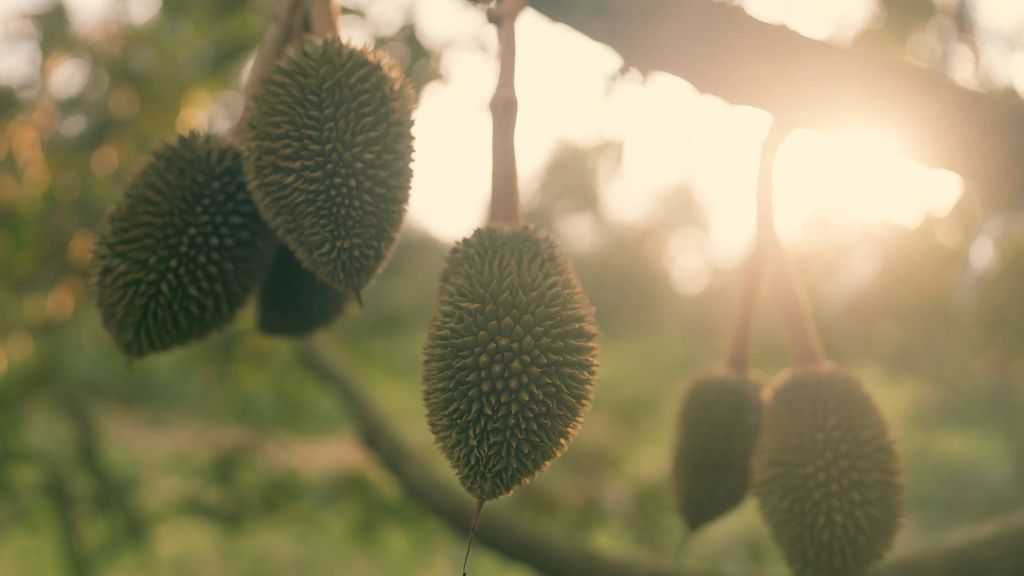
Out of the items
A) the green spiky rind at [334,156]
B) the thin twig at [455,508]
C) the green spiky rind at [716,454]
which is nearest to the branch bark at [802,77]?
the green spiky rind at [334,156]

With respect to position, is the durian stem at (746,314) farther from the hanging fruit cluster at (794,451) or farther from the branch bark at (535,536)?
the branch bark at (535,536)

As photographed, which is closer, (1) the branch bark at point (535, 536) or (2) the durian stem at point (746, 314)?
(1) the branch bark at point (535, 536)

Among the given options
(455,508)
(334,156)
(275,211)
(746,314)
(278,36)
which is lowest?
(455,508)

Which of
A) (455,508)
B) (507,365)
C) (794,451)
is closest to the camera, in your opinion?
(507,365)

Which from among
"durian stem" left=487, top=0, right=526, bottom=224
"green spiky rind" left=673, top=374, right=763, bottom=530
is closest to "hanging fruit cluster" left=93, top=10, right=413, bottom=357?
"durian stem" left=487, top=0, right=526, bottom=224

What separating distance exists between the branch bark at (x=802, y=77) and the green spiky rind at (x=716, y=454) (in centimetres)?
57

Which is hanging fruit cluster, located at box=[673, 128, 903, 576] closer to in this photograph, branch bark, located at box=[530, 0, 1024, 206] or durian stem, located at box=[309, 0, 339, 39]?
branch bark, located at box=[530, 0, 1024, 206]

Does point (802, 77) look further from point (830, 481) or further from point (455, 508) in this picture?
point (455, 508)

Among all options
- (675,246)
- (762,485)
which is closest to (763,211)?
(762,485)

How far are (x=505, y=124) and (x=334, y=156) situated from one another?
0.27 metres

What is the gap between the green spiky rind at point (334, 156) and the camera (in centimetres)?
129

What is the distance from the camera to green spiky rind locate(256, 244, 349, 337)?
64.1 inches

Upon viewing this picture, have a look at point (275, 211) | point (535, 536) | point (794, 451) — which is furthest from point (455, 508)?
point (275, 211)

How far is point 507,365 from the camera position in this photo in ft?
3.69
